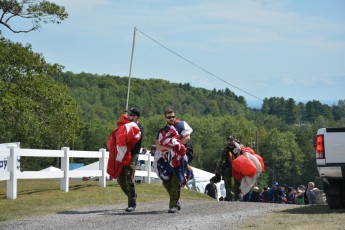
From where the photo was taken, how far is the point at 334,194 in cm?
1373

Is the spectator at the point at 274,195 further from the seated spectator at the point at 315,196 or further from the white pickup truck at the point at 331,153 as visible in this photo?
the white pickup truck at the point at 331,153

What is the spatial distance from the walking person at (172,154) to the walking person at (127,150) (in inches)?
23.8

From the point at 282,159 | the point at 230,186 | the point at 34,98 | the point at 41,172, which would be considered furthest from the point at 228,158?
the point at 282,159

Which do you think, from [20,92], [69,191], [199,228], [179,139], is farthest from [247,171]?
[20,92]

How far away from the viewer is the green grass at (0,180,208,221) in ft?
48.6

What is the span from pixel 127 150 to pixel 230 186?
564 centimetres

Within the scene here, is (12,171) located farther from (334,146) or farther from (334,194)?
(334,146)

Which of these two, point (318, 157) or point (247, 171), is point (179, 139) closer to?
point (318, 157)

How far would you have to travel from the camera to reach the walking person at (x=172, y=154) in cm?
1366

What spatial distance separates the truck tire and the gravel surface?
1075mm

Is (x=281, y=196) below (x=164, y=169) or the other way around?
below

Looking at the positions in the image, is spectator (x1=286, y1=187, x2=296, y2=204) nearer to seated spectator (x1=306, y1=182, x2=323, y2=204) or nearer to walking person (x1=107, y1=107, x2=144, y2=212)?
seated spectator (x1=306, y1=182, x2=323, y2=204)

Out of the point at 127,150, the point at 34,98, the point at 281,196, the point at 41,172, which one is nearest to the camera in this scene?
the point at 127,150

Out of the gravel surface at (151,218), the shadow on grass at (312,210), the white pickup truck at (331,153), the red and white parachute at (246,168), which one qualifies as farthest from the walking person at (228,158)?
the white pickup truck at (331,153)
